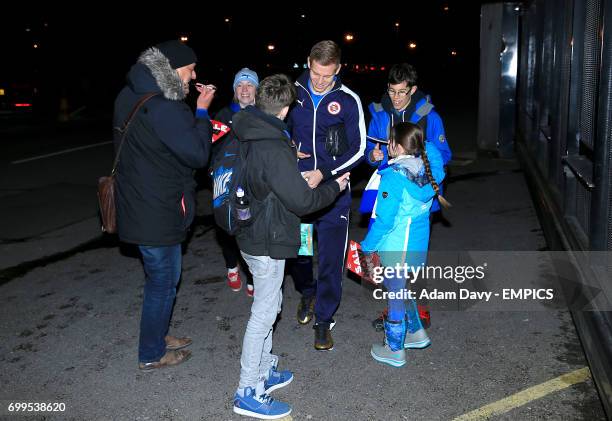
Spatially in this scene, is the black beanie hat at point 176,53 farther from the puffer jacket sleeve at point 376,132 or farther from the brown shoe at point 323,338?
the brown shoe at point 323,338

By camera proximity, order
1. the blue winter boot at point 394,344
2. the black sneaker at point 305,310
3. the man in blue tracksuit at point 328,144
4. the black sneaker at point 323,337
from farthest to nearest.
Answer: the black sneaker at point 305,310, the black sneaker at point 323,337, the man in blue tracksuit at point 328,144, the blue winter boot at point 394,344

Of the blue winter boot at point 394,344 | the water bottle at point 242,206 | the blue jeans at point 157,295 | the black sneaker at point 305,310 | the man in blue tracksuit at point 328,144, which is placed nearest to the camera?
the water bottle at point 242,206

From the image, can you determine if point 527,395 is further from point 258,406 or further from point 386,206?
point 258,406

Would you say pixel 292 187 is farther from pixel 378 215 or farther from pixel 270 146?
pixel 378 215

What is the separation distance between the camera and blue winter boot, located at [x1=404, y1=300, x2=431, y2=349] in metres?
4.62

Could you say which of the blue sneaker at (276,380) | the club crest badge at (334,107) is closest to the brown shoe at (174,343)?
the blue sneaker at (276,380)

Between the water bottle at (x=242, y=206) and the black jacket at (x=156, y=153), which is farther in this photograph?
the black jacket at (x=156, y=153)

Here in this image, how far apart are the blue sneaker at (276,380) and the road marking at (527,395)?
1.10 metres

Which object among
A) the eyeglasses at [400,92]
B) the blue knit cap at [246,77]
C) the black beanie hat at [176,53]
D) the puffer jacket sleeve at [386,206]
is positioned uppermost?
the black beanie hat at [176,53]

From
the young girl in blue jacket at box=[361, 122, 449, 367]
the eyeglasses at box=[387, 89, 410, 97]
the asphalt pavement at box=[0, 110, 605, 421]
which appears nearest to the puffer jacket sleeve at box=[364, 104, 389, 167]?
the eyeglasses at box=[387, 89, 410, 97]

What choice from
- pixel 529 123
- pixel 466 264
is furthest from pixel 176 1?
pixel 466 264

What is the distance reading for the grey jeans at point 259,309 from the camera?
12.3 feet

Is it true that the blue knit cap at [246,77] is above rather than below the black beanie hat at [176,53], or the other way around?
below

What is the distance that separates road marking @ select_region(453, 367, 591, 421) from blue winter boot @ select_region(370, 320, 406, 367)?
28.5 inches
